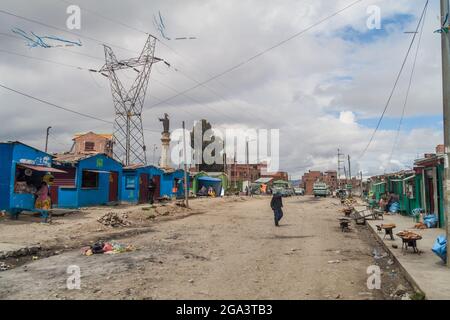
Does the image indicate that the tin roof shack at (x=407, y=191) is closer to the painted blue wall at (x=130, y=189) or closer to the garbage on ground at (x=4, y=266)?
the painted blue wall at (x=130, y=189)

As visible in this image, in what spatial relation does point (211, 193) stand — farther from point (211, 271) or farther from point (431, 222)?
point (211, 271)

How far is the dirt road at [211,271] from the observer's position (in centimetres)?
623

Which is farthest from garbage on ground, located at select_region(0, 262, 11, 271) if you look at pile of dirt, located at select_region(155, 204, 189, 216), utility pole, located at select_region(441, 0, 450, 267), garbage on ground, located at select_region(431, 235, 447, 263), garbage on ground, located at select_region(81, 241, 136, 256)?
pile of dirt, located at select_region(155, 204, 189, 216)

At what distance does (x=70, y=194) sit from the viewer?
22.1 meters

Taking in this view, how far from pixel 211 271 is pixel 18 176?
42.7 ft

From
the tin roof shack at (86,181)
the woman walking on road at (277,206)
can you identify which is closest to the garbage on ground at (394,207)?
the woman walking on road at (277,206)

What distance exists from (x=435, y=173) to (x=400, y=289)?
1191 cm

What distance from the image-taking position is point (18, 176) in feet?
55.6

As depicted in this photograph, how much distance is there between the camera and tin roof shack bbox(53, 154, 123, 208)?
22000mm

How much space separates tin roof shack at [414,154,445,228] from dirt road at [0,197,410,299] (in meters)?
4.77

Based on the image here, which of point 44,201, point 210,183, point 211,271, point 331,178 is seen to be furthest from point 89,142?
point 331,178

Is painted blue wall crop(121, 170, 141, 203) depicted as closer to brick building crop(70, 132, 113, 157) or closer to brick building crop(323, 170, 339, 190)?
brick building crop(70, 132, 113, 157)
